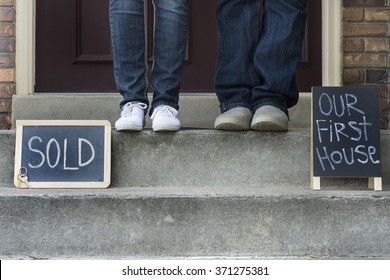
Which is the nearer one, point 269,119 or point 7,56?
point 269,119

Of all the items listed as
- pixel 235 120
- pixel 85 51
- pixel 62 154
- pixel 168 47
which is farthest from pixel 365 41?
pixel 62 154

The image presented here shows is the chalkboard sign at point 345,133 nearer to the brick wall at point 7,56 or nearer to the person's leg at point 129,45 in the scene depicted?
the person's leg at point 129,45

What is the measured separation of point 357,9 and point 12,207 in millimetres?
1933

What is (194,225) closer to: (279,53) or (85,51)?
(279,53)

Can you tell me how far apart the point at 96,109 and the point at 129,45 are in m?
0.73

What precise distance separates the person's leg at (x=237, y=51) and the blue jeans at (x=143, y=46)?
0.21 m

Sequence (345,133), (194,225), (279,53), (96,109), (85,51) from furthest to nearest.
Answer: (85,51) → (96,109) → (279,53) → (345,133) → (194,225)

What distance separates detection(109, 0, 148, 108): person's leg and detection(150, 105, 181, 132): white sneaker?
0.09 metres

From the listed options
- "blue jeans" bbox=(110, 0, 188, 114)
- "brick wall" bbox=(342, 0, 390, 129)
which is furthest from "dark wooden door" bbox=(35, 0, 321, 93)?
"blue jeans" bbox=(110, 0, 188, 114)

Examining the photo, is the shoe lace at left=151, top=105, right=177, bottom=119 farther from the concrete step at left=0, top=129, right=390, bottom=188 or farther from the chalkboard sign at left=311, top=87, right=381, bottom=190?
the chalkboard sign at left=311, top=87, right=381, bottom=190

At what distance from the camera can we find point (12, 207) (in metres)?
2.27

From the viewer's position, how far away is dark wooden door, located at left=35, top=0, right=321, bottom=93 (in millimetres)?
3400

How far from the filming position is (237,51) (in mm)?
2680
